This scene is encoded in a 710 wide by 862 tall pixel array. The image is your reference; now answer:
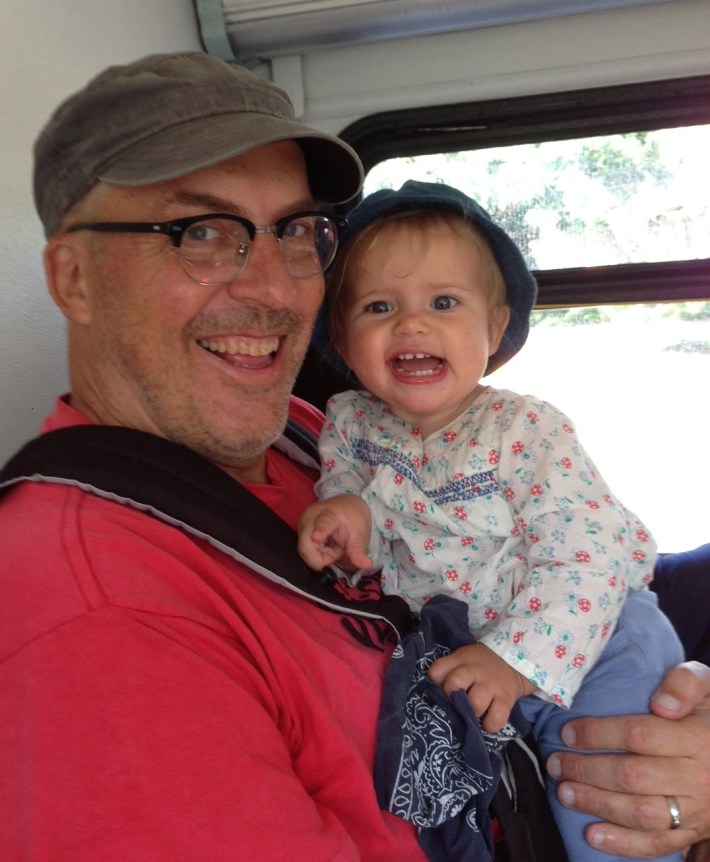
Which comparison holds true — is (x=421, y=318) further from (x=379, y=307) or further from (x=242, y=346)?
(x=242, y=346)

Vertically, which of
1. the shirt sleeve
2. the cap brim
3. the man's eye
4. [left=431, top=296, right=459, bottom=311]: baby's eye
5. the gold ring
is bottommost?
the gold ring

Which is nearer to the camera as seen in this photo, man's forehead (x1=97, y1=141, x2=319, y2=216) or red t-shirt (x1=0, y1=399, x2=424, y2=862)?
red t-shirt (x1=0, y1=399, x2=424, y2=862)

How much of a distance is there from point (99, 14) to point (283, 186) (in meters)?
0.97

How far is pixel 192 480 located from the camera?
120 cm

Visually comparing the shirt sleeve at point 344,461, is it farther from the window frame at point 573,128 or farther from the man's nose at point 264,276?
the window frame at point 573,128

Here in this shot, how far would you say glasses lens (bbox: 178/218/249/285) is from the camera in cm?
136

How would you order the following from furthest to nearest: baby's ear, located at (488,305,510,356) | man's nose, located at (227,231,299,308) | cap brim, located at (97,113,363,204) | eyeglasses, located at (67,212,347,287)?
baby's ear, located at (488,305,510,356), man's nose, located at (227,231,299,308), eyeglasses, located at (67,212,347,287), cap brim, located at (97,113,363,204)

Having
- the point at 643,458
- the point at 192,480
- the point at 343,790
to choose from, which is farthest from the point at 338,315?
the point at 643,458

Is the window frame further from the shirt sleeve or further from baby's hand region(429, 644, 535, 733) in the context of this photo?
baby's hand region(429, 644, 535, 733)

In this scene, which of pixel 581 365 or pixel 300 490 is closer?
pixel 300 490

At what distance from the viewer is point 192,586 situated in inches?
41.5

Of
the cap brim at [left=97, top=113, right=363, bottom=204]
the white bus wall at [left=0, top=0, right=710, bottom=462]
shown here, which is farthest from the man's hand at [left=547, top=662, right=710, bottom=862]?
the white bus wall at [left=0, top=0, right=710, bottom=462]

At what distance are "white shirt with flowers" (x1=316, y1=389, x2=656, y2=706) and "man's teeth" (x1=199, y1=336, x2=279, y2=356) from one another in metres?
0.35

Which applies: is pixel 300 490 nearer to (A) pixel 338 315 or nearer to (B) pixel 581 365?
(A) pixel 338 315
